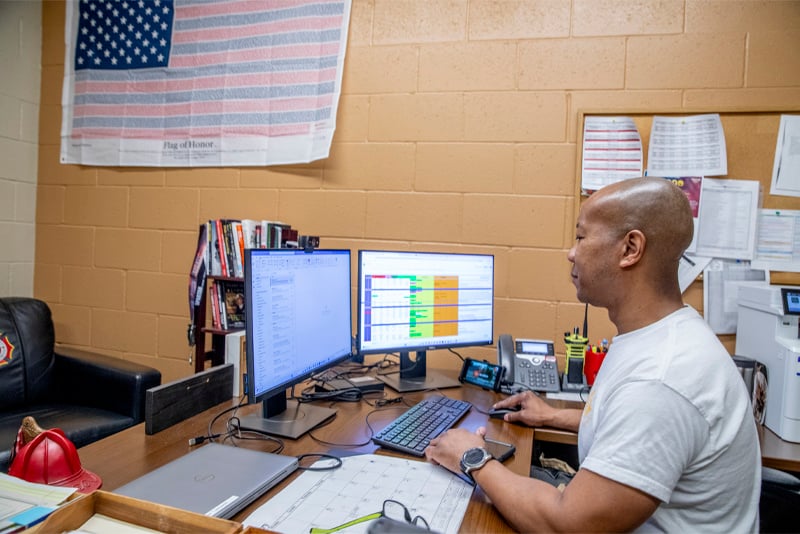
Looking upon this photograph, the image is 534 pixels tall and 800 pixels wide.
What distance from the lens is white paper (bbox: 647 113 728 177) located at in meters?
2.00

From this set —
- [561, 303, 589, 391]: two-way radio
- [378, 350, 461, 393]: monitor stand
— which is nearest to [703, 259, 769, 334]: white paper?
[561, 303, 589, 391]: two-way radio

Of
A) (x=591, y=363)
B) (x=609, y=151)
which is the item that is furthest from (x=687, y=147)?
(x=591, y=363)

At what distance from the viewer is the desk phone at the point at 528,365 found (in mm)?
1759

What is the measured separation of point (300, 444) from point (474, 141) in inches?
62.4

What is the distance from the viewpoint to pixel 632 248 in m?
1.00

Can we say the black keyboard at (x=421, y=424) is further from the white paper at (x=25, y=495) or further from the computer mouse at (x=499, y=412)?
the white paper at (x=25, y=495)

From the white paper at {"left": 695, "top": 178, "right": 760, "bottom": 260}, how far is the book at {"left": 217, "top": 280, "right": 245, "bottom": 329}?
6.52 ft

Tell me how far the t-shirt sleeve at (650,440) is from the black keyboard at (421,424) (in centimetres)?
46

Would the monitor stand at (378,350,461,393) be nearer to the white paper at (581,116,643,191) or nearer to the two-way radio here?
the two-way radio

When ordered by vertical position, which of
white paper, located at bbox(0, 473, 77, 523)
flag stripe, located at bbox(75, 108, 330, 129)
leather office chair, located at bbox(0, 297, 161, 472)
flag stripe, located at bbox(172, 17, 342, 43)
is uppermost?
flag stripe, located at bbox(172, 17, 342, 43)

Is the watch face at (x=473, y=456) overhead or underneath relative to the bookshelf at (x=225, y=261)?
underneath

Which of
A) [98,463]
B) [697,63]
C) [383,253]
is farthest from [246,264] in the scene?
[697,63]

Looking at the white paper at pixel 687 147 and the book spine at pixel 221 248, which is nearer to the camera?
the white paper at pixel 687 147

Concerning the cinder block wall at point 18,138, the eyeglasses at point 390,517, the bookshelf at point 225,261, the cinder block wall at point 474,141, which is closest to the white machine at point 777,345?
the cinder block wall at point 474,141
